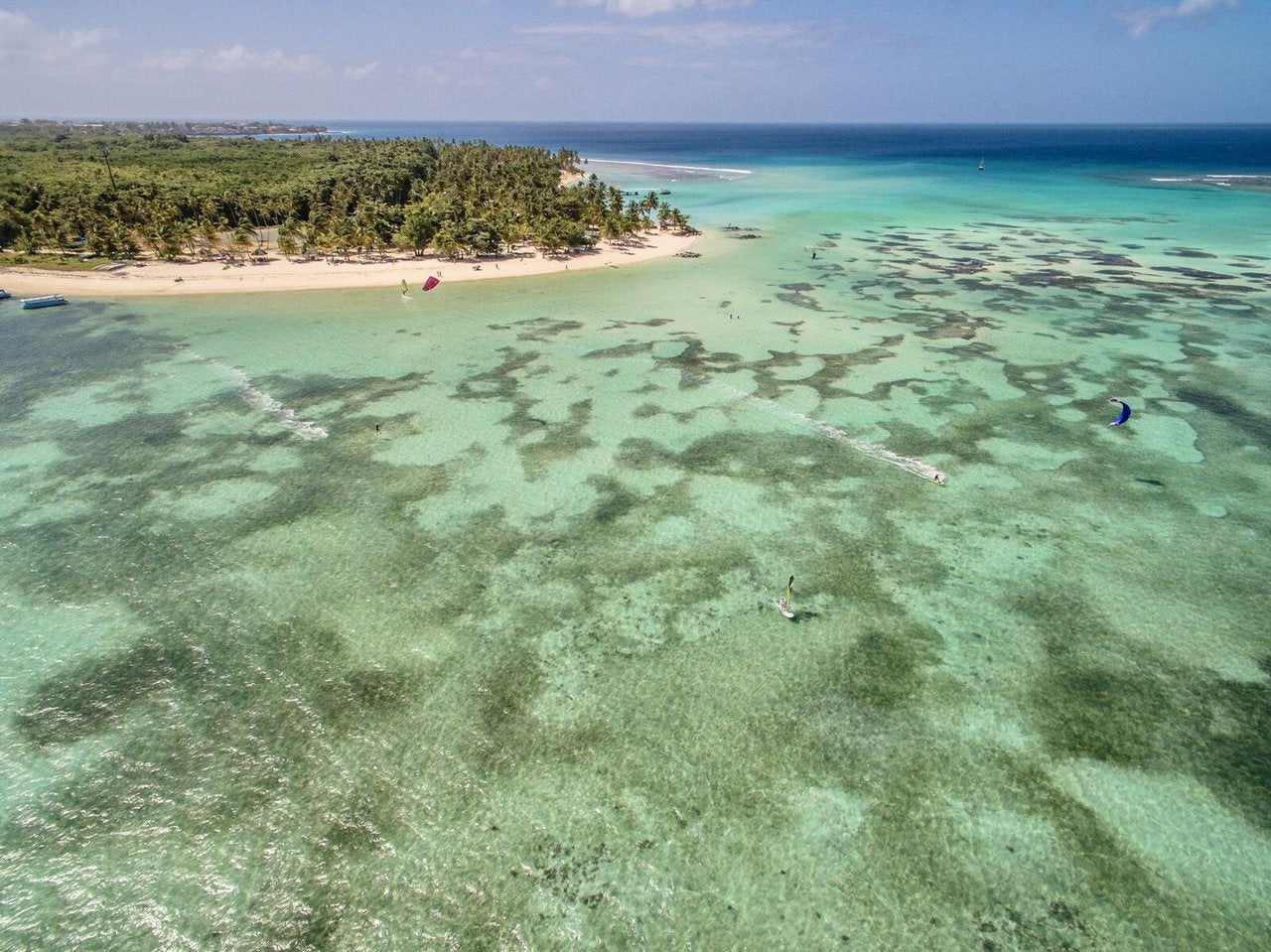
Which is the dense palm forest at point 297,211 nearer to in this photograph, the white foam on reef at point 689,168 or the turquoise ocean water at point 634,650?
the turquoise ocean water at point 634,650

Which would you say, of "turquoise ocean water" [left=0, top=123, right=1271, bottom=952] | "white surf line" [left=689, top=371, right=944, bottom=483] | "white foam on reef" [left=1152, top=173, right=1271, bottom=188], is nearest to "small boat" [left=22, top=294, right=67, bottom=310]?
"turquoise ocean water" [left=0, top=123, right=1271, bottom=952]

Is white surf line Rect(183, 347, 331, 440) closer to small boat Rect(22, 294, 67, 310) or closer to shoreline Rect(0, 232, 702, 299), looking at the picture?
shoreline Rect(0, 232, 702, 299)

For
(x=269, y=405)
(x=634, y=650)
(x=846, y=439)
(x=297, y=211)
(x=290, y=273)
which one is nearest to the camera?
(x=634, y=650)

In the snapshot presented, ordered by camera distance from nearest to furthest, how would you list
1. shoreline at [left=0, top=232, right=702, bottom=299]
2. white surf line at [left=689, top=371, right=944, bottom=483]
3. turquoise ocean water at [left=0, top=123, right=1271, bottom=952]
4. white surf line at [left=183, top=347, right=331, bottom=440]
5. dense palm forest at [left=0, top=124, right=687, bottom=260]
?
turquoise ocean water at [left=0, top=123, right=1271, bottom=952]
white surf line at [left=689, top=371, right=944, bottom=483]
white surf line at [left=183, top=347, right=331, bottom=440]
shoreline at [left=0, top=232, right=702, bottom=299]
dense palm forest at [left=0, top=124, right=687, bottom=260]

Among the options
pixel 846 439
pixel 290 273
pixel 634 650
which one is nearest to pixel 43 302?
pixel 290 273

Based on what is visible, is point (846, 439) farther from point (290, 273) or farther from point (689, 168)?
point (689, 168)

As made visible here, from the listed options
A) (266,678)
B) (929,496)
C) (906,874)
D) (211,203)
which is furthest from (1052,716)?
(211,203)
